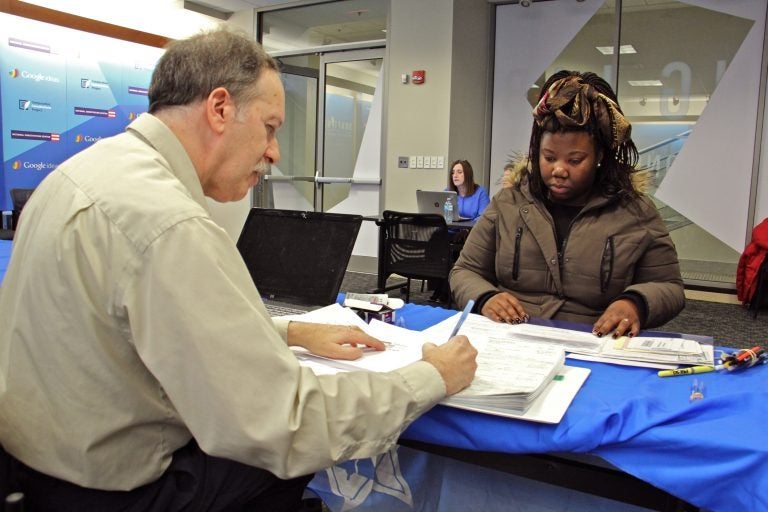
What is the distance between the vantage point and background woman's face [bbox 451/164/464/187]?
5.99m

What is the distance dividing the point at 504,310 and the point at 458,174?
14.8 ft

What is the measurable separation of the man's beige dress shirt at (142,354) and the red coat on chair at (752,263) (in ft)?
17.1

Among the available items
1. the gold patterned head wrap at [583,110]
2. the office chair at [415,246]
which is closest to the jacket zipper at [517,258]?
the gold patterned head wrap at [583,110]

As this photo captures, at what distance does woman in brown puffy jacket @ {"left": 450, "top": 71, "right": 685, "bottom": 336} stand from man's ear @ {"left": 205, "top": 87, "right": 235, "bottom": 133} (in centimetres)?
91

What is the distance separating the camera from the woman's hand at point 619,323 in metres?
1.47

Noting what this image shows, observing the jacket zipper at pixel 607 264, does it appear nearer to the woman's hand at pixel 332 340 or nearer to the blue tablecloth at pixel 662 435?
the blue tablecloth at pixel 662 435

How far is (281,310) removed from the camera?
5.54ft

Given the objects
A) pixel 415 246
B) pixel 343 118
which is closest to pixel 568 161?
pixel 415 246

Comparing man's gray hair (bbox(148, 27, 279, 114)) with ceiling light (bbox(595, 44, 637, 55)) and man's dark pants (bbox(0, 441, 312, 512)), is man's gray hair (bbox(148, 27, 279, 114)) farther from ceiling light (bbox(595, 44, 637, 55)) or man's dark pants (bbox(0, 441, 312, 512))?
ceiling light (bbox(595, 44, 637, 55))

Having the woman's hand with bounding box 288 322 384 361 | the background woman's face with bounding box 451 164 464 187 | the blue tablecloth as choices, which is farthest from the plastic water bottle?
the blue tablecloth

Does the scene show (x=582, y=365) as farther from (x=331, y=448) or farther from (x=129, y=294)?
(x=129, y=294)

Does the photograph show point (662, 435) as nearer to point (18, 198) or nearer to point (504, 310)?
point (504, 310)

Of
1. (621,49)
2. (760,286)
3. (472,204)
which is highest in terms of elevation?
(621,49)

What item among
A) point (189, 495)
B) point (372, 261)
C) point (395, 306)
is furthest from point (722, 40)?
point (189, 495)
